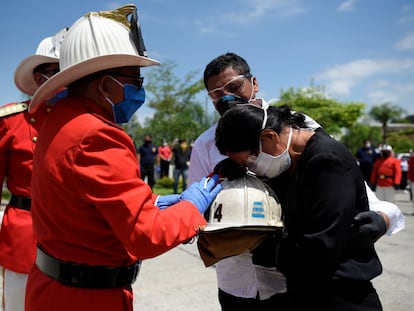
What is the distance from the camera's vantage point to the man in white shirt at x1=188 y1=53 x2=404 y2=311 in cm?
213

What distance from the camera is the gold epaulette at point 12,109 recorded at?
290 cm

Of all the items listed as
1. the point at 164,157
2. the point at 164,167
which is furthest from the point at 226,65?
the point at 164,167

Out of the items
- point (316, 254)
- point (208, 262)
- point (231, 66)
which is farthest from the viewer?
point (231, 66)

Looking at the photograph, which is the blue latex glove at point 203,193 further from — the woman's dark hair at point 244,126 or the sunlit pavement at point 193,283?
the sunlit pavement at point 193,283

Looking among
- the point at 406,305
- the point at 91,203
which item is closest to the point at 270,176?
the point at 91,203

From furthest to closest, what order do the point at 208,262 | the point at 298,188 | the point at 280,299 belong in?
the point at 280,299 < the point at 208,262 < the point at 298,188

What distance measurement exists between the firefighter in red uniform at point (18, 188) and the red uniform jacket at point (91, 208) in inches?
41.6

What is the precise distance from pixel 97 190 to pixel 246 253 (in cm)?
105

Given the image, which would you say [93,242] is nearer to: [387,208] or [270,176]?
[270,176]

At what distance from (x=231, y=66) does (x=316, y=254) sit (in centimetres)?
153

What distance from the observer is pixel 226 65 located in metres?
2.78

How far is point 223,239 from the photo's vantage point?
183 centimetres

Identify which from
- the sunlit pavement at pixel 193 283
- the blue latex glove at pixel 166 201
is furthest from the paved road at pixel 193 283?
the blue latex glove at pixel 166 201

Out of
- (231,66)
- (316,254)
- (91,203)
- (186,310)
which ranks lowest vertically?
(186,310)
